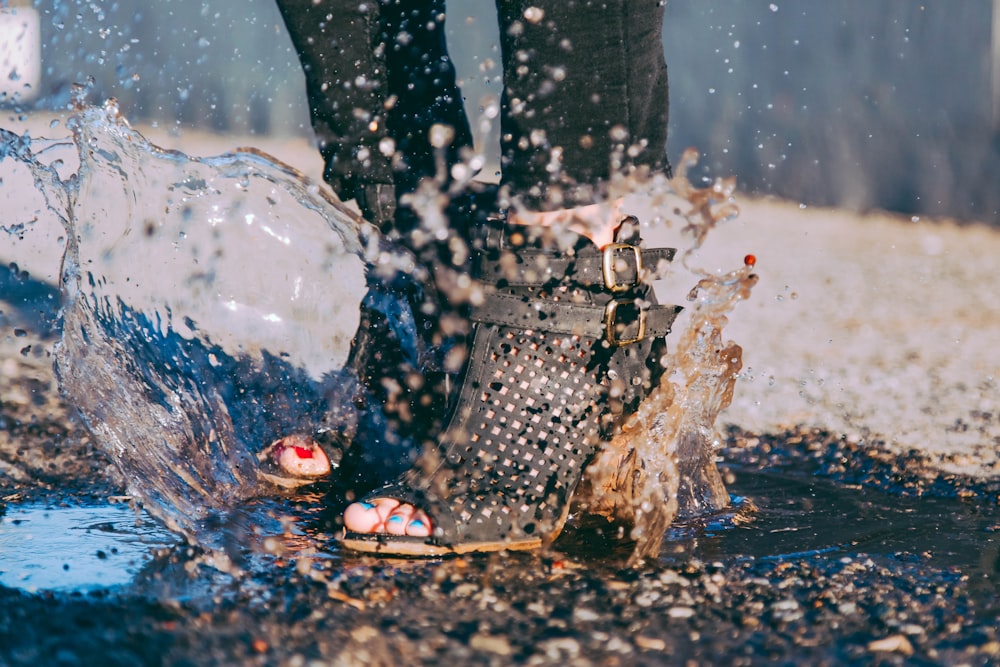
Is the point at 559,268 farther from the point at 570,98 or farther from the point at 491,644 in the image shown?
the point at 491,644

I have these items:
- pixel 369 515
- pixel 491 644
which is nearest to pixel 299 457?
pixel 369 515

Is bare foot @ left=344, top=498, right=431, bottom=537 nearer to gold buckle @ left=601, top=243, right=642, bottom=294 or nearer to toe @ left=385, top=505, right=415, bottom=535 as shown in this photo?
toe @ left=385, top=505, right=415, bottom=535

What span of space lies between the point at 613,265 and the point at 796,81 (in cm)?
652

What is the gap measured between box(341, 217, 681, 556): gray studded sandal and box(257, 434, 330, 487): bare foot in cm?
34

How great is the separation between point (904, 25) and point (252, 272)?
6.49 meters

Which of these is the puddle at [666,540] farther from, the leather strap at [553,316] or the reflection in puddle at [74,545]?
the leather strap at [553,316]

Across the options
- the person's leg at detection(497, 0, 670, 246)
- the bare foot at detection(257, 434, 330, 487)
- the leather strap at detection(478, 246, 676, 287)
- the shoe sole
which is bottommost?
the shoe sole

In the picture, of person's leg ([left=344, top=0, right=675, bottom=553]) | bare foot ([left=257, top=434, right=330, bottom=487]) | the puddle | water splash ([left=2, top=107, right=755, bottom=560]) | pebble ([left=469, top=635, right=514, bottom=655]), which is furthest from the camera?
bare foot ([left=257, top=434, right=330, bottom=487])

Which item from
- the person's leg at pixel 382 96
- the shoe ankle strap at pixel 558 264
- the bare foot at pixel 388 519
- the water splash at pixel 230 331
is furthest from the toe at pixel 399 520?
the person's leg at pixel 382 96

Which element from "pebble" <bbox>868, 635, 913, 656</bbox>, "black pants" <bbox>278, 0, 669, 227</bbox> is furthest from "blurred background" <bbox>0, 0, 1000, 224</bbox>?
"pebble" <bbox>868, 635, 913, 656</bbox>

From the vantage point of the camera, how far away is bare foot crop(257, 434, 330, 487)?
1800 mm

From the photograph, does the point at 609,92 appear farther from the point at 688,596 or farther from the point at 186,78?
the point at 186,78

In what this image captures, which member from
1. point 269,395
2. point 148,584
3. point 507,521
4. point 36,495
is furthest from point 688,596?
point 36,495

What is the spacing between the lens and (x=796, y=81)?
24.5ft
